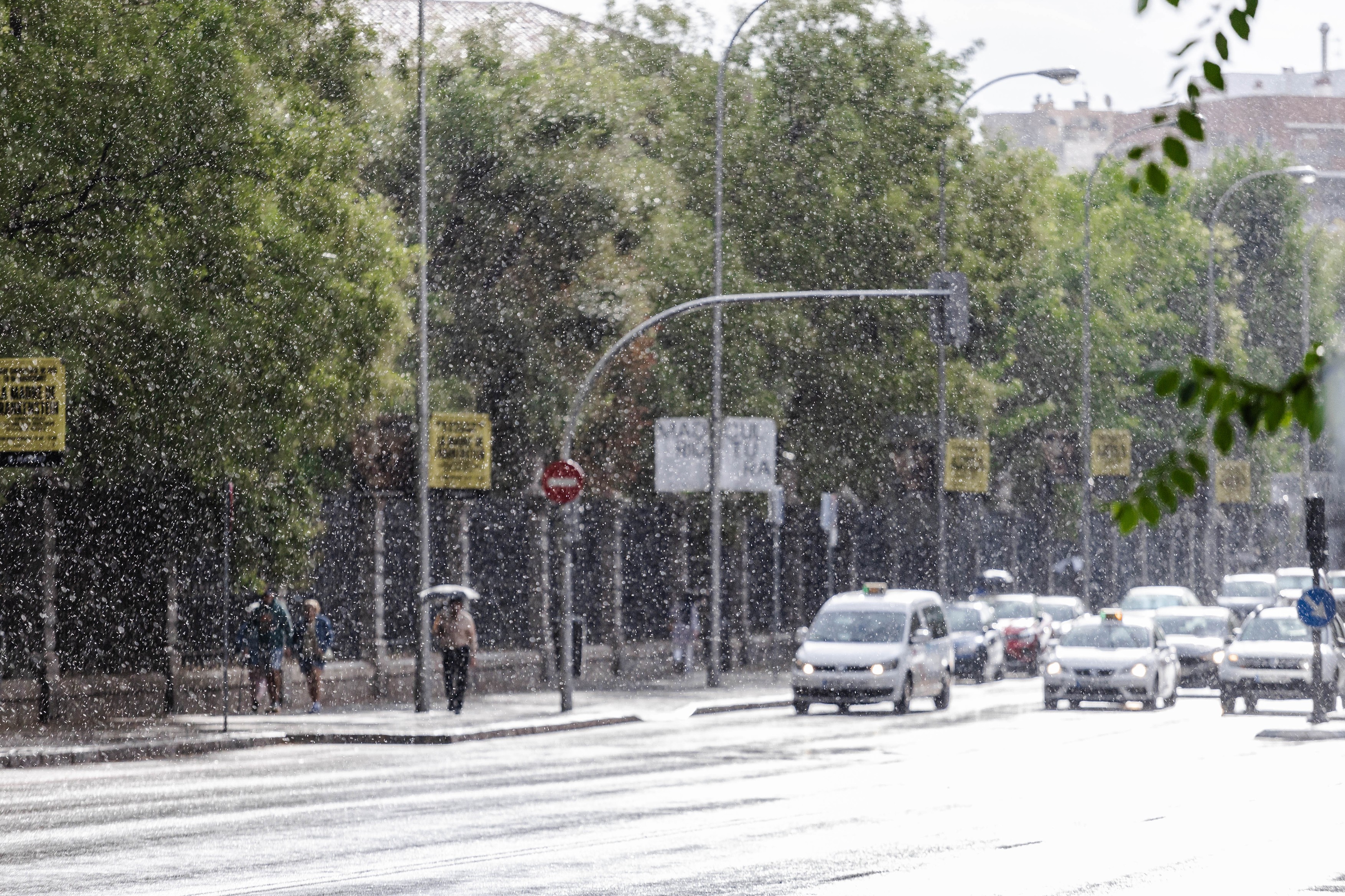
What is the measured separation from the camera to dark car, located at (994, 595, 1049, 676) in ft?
162

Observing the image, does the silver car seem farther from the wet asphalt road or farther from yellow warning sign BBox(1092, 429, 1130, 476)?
yellow warning sign BBox(1092, 429, 1130, 476)

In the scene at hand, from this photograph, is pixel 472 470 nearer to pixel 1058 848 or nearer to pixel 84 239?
pixel 84 239

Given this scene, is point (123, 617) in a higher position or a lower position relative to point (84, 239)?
lower

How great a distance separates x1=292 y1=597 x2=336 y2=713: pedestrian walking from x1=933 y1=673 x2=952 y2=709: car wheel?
28.9 feet

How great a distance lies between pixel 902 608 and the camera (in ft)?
111

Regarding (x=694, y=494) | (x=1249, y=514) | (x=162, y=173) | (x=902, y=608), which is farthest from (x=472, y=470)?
(x=1249, y=514)

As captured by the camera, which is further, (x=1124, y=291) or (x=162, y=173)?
(x=1124, y=291)

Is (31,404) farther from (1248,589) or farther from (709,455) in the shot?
(1248,589)

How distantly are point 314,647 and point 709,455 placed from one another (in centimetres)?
989

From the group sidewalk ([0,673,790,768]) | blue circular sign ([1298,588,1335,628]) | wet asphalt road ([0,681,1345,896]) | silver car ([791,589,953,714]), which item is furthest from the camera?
silver car ([791,589,953,714])

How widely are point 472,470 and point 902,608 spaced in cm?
630

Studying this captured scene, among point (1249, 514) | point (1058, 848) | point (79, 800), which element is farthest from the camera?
point (1249, 514)

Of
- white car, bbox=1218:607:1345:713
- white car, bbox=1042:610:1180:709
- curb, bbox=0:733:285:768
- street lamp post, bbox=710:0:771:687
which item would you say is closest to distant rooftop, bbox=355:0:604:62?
street lamp post, bbox=710:0:771:687

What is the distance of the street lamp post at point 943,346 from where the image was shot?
4584 cm
